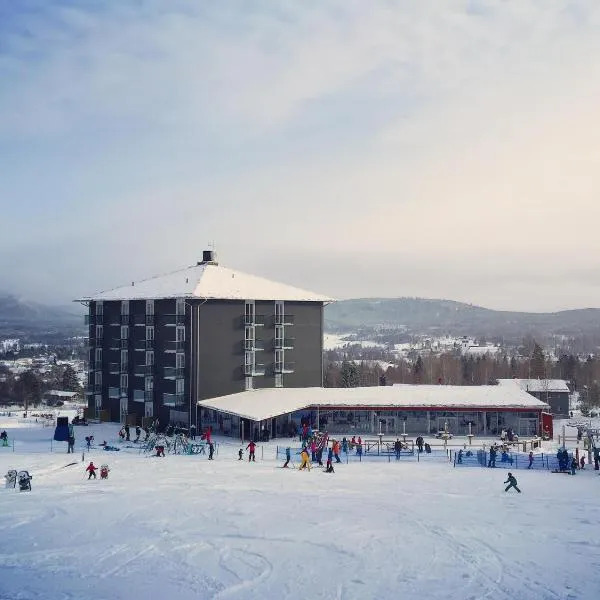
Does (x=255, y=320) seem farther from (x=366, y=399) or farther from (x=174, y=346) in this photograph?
(x=366, y=399)

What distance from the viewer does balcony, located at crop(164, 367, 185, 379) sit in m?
55.6

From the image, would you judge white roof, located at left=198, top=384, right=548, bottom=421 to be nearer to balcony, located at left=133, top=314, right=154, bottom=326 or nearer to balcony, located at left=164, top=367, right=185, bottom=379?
balcony, located at left=164, top=367, right=185, bottom=379

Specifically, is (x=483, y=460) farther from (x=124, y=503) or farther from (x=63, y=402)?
(x=63, y=402)

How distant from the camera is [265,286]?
61.7 m

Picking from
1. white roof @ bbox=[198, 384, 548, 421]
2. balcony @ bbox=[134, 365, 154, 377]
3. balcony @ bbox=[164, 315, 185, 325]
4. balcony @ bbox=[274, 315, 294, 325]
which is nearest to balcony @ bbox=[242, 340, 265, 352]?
balcony @ bbox=[274, 315, 294, 325]

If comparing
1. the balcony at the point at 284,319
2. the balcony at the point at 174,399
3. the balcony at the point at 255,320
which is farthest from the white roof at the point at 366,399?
the balcony at the point at 284,319

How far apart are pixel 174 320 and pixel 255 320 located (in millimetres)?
6677

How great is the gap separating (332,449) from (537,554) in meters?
17.2

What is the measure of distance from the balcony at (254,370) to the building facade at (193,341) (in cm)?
8

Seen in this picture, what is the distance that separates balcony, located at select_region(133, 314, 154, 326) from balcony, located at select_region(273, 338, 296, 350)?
10.3 metres

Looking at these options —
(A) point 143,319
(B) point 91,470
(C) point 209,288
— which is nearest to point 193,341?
(C) point 209,288

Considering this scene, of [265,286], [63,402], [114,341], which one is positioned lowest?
[63,402]

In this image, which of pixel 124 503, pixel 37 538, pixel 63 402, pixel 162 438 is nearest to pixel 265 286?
pixel 162 438

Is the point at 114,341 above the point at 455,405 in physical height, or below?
above
